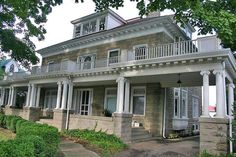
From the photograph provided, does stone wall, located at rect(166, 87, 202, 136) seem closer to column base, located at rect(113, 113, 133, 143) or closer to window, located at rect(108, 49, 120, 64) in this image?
column base, located at rect(113, 113, 133, 143)

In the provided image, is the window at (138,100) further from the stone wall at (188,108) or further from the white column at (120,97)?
the white column at (120,97)

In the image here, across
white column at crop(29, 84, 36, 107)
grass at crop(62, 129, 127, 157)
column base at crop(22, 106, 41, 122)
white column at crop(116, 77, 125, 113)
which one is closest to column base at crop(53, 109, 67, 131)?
grass at crop(62, 129, 127, 157)

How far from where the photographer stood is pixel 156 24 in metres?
15.0

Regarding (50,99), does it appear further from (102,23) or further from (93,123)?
(93,123)

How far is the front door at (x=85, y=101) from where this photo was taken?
19.4 metres

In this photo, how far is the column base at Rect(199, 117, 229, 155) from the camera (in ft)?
30.1

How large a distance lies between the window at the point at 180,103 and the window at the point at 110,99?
15.2ft

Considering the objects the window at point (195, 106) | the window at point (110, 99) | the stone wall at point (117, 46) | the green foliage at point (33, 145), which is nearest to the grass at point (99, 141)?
the green foliage at point (33, 145)

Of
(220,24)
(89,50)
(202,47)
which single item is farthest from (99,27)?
(220,24)

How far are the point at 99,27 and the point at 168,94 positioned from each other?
366 inches

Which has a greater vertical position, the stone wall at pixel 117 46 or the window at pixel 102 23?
the window at pixel 102 23

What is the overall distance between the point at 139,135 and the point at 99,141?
121 inches

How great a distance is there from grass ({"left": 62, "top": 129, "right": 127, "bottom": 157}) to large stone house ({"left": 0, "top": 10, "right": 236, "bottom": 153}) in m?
0.84

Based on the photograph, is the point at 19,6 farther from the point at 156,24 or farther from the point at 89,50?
the point at 89,50
